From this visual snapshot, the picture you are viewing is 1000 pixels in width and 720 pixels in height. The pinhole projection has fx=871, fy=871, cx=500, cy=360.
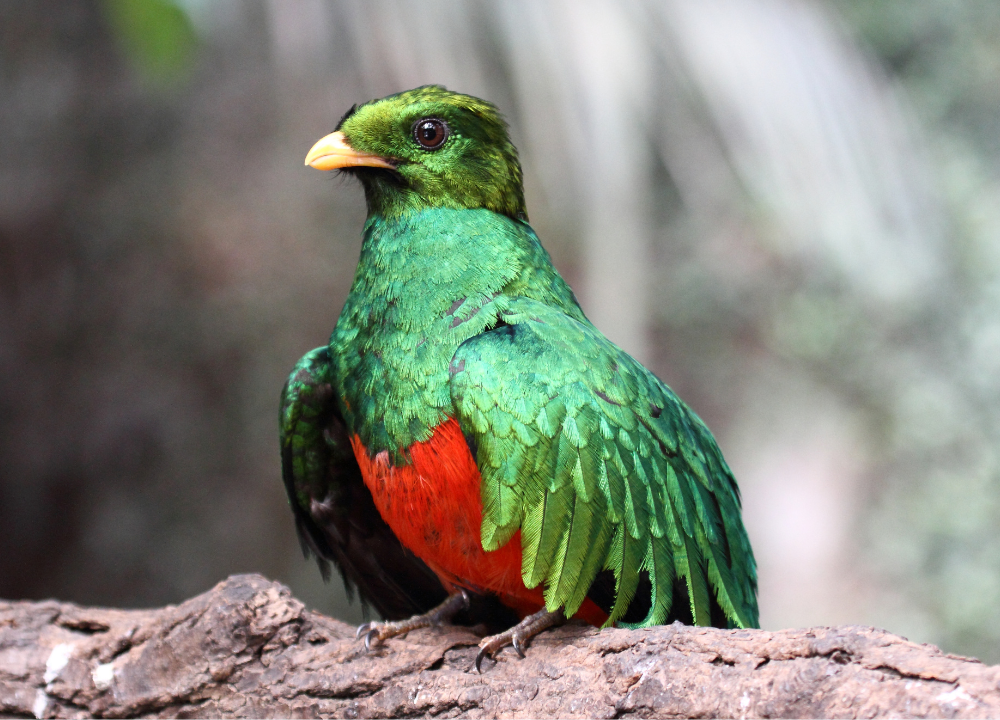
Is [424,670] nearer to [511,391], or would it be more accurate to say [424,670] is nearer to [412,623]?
[412,623]

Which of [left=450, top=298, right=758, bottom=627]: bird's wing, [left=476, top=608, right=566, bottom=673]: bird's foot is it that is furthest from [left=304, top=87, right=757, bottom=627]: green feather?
[left=476, top=608, right=566, bottom=673]: bird's foot

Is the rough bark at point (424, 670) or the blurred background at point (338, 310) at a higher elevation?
the blurred background at point (338, 310)

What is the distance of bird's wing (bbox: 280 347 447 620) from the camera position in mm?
2957

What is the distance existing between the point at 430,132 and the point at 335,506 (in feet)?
4.40

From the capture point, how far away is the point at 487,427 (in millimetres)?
2270

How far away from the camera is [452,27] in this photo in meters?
4.32

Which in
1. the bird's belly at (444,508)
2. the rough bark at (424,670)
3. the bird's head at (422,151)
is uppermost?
the bird's head at (422,151)

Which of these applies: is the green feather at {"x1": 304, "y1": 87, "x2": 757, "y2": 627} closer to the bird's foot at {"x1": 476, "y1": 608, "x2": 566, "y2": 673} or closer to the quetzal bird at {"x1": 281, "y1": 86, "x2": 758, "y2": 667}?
the quetzal bird at {"x1": 281, "y1": 86, "x2": 758, "y2": 667}

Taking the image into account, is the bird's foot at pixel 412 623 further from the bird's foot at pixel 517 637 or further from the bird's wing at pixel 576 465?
the bird's wing at pixel 576 465

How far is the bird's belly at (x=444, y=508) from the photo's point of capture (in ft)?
7.84

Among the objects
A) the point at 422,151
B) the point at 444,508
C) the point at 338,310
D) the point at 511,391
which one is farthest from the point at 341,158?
the point at 338,310

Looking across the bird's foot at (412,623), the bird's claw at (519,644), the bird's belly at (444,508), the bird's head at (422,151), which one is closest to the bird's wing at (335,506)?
the bird's foot at (412,623)

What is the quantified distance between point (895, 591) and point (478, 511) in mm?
4914

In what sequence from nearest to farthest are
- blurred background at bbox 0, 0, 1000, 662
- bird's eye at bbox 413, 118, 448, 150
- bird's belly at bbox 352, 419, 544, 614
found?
bird's belly at bbox 352, 419, 544, 614, bird's eye at bbox 413, 118, 448, 150, blurred background at bbox 0, 0, 1000, 662
